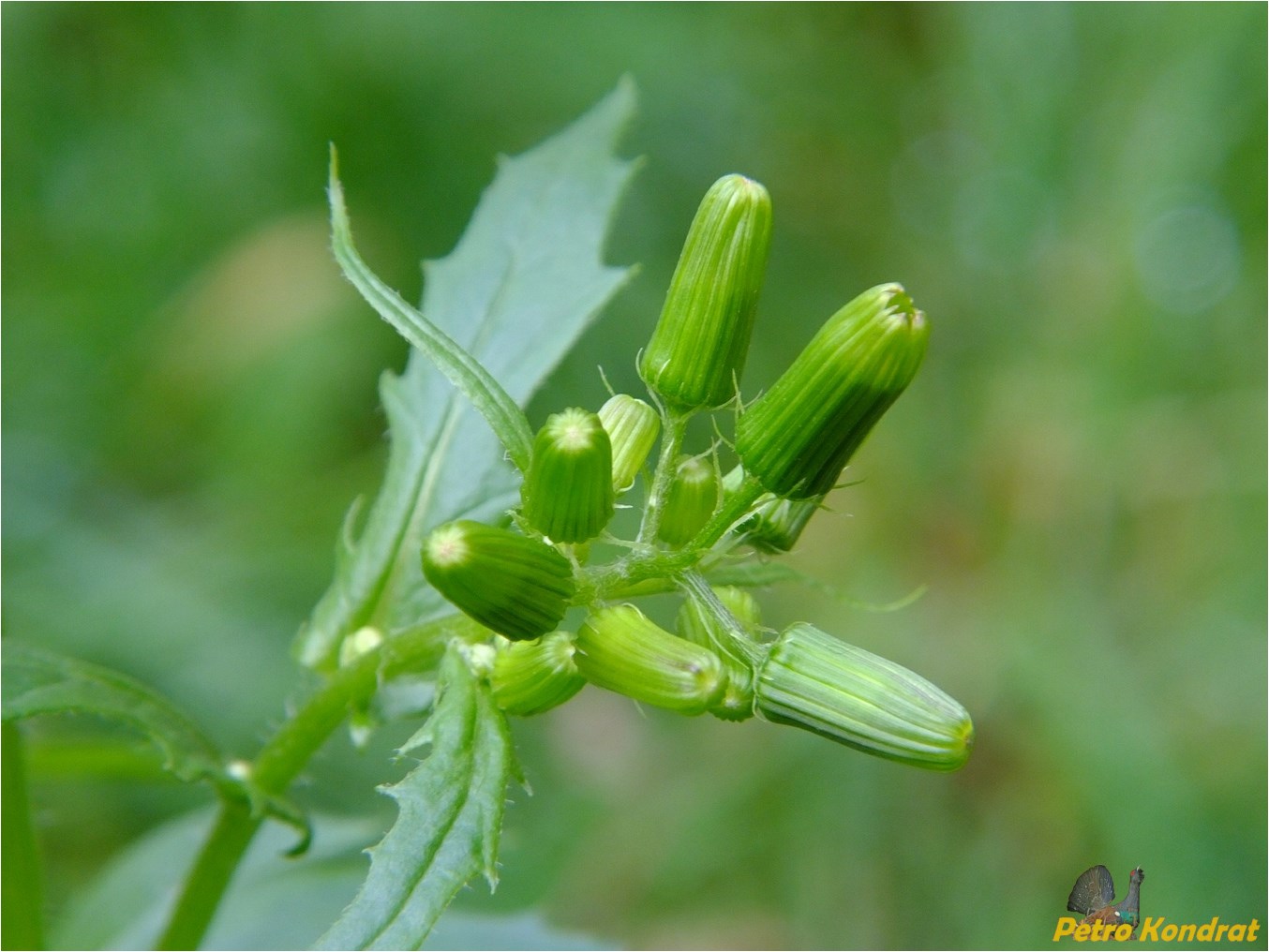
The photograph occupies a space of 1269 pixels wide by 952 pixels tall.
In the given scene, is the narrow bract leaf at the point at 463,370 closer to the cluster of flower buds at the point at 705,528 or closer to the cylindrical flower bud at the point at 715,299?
the cluster of flower buds at the point at 705,528

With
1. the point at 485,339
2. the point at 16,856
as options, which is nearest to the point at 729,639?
the point at 485,339

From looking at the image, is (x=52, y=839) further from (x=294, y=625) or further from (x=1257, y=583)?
(x=1257, y=583)

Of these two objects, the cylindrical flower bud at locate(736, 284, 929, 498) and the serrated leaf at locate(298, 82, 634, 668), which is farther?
the serrated leaf at locate(298, 82, 634, 668)

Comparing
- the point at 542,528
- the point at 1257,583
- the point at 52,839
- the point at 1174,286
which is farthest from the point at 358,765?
the point at 1174,286

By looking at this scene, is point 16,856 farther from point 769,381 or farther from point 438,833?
point 769,381

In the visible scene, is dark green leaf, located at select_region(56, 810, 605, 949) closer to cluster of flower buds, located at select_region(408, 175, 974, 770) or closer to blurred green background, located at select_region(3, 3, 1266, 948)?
blurred green background, located at select_region(3, 3, 1266, 948)

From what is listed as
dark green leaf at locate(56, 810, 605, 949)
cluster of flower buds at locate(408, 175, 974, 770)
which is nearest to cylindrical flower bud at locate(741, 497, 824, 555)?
cluster of flower buds at locate(408, 175, 974, 770)

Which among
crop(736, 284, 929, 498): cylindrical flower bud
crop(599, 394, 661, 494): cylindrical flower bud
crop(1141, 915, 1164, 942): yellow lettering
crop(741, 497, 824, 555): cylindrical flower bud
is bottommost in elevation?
crop(1141, 915, 1164, 942): yellow lettering

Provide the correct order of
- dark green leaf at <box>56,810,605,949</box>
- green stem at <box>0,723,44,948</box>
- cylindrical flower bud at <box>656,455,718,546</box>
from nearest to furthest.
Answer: cylindrical flower bud at <box>656,455,718,546</box> < green stem at <box>0,723,44,948</box> < dark green leaf at <box>56,810,605,949</box>
